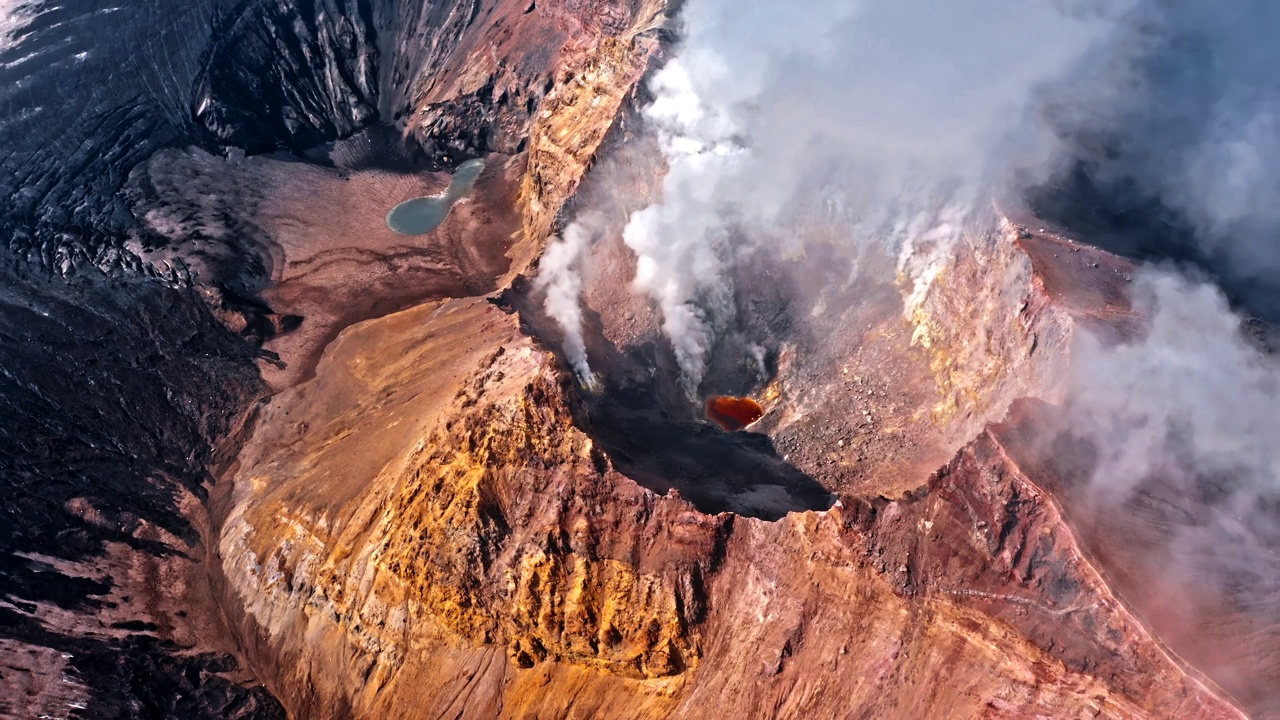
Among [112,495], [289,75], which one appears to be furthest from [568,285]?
[289,75]

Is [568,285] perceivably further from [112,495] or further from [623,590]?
[112,495]

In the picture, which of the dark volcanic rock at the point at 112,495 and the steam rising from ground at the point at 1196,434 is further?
the dark volcanic rock at the point at 112,495

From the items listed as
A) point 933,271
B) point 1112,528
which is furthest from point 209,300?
point 1112,528

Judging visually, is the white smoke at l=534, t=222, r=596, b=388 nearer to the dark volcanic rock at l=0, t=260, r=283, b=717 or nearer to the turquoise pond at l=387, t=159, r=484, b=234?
the dark volcanic rock at l=0, t=260, r=283, b=717

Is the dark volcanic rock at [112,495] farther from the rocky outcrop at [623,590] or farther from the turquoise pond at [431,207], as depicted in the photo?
the turquoise pond at [431,207]

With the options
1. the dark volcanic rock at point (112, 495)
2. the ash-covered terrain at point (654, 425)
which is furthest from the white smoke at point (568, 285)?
the dark volcanic rock at point (112, 495)

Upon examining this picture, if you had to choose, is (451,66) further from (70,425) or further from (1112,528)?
(1112,528)

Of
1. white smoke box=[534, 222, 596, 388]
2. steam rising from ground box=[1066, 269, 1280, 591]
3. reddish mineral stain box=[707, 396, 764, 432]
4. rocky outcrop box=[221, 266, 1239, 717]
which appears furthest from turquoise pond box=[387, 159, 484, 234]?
steam rising from ground box=[1066, 269, 1280, 591]
